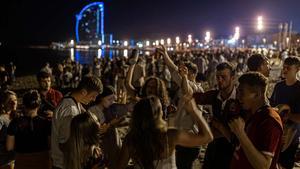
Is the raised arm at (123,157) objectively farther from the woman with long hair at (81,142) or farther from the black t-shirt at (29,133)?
the black t-shirt at (29,133)

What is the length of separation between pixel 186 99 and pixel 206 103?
1.57m

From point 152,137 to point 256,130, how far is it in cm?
82

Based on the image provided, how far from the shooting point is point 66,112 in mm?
3811

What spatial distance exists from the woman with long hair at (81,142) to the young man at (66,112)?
0.62 m

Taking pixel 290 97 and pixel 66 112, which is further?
pixel 290 97

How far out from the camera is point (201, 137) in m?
2.91

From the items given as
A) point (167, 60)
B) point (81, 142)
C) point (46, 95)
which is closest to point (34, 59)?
point (46, 95)

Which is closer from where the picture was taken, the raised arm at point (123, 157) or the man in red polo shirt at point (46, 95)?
the raised arm at point (123, 157)

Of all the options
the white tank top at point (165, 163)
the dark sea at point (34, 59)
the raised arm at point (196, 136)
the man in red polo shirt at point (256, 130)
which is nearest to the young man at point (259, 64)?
the man in red polo shirt at point (256, 130)

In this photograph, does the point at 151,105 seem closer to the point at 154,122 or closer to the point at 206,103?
the point at 154,122

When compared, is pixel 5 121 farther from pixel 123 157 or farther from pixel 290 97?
pixel 290 97

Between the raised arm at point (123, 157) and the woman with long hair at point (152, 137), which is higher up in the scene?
the woman with long hair at point (152, 137)

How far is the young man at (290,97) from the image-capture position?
465 cm

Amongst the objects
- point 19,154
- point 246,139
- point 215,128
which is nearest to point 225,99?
point 215,128
